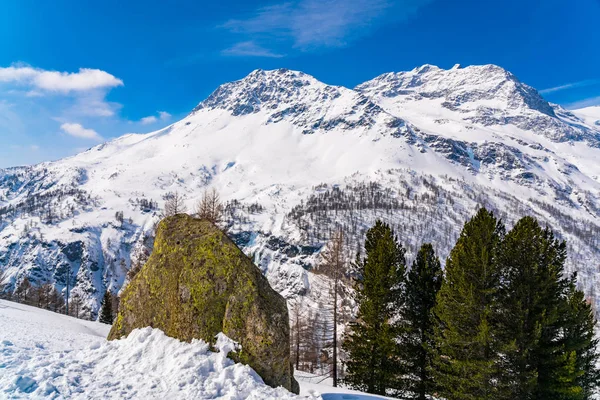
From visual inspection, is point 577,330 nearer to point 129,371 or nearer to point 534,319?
point 534,319

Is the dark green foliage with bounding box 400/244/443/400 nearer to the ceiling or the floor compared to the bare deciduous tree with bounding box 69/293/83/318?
nearer to the ceiling

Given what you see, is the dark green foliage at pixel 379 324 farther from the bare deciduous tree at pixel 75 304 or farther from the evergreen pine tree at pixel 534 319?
the bare deciduous tree at pixel 75 304

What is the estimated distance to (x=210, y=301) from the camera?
10758 millimetres

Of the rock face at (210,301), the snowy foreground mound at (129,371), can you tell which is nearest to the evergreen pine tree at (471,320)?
the rock face at (210,301)

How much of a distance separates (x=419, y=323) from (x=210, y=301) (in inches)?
619

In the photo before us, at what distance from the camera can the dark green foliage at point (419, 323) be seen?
2105cm

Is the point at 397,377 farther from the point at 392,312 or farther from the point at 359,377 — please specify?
the point at 392,312

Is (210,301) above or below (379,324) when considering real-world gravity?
above

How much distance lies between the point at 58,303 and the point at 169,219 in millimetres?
67112

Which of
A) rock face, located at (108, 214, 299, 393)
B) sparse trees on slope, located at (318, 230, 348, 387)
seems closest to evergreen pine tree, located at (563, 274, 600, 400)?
sparse trees on slope, located at (318, 230, 348, 387)

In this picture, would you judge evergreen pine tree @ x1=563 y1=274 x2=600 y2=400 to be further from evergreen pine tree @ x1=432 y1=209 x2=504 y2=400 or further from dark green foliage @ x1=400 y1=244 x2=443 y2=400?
dark green foliage @ x1=400 y1=244 x2=443 y2=400

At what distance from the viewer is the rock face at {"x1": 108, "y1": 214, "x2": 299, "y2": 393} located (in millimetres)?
10133

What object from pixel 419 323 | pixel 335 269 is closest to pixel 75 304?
pixel 335 269

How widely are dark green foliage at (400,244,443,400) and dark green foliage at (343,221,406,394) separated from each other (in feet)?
2.28
